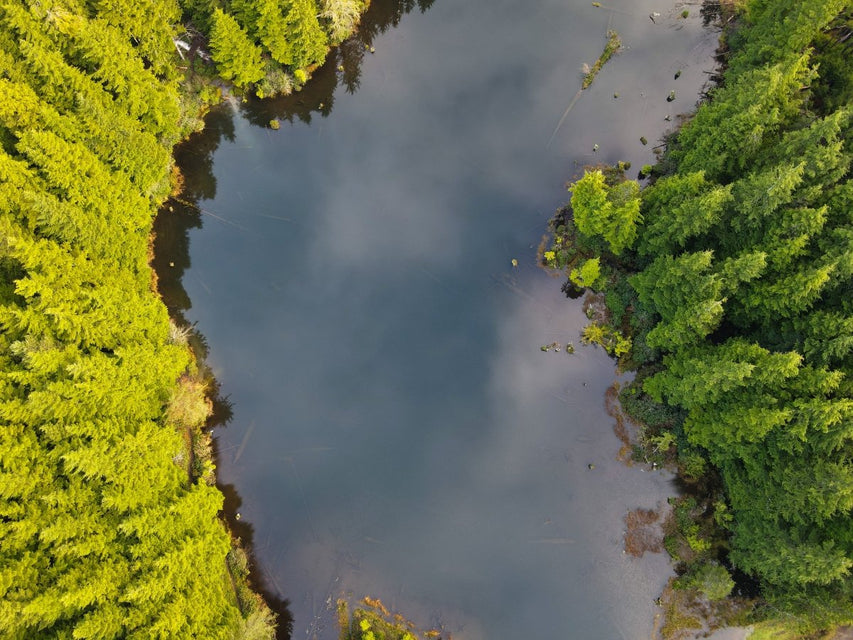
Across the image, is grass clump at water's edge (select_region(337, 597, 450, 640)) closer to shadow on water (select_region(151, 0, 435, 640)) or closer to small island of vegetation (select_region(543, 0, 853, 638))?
shadow on water (select_region(151, 0, 435, 640))

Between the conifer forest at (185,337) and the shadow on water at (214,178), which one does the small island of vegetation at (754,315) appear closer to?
the conifer forest at (185,337)

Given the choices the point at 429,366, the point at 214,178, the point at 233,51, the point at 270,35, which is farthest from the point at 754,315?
the point at 214,178

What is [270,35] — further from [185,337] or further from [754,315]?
[754,315]

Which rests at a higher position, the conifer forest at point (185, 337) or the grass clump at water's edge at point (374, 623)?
the conifer forest at point (185, 337)

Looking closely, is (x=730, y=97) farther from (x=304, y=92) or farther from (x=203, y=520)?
(x=203, y=520)

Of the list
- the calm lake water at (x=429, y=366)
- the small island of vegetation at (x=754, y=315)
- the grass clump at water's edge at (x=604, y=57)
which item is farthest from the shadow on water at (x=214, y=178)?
the small island of vegetation at (x=754, y=315)

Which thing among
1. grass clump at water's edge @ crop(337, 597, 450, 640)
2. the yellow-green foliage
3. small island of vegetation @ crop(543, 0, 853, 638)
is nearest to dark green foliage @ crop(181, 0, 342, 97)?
the yellow-green foliage

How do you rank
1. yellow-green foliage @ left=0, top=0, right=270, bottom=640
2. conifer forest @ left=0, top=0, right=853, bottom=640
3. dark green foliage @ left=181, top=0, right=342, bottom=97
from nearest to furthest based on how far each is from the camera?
1. yellow-green foliage @ left=0, top=0, right=270, bottom=640
2. conifer forest @ left=0, top=0, right=853, bottom=640
3. dark green foliage @ left=181, top=0, right=342, bottom=97
